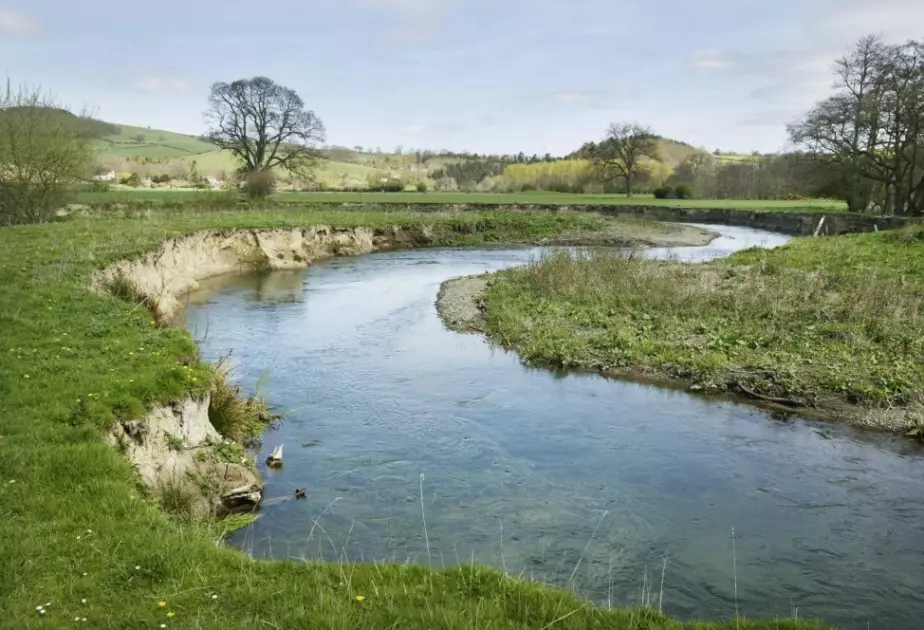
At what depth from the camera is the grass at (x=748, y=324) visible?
41.1 ft

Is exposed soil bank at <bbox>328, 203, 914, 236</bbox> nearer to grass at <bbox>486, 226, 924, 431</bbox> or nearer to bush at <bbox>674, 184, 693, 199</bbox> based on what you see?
bush at <bbox>674, 184, 693, 199</bbox>

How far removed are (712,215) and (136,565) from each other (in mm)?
59333

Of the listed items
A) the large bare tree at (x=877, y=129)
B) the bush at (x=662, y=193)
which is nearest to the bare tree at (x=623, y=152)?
the bush at (x=662, y=193)

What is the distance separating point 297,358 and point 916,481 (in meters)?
11.6

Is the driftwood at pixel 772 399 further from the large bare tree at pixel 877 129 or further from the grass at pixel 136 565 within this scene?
the large bare tree at pixel 877 129

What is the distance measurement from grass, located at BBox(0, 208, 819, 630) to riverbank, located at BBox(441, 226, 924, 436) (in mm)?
8160

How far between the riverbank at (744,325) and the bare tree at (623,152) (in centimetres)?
5594

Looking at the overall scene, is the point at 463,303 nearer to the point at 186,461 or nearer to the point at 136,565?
the point at 186,461

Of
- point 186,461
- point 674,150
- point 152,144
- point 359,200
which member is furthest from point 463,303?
point 674,150

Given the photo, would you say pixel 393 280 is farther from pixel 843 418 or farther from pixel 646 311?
pixel 843 418

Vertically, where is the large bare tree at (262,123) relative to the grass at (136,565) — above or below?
above

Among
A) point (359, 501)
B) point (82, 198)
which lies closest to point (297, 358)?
point (359, 501)

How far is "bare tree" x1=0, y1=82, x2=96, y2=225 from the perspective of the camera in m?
26.5

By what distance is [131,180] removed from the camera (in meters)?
63.6
